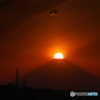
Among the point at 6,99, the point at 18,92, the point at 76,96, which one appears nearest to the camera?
the point at 6,99

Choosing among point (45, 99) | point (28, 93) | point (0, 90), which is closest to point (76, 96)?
point (45, 99)

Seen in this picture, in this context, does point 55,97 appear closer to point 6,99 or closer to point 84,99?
point 84,99

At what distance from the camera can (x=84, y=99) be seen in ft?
159

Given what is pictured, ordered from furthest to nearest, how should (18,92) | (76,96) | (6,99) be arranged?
1. (18,92)
2. (76,96)
3. (6,99)

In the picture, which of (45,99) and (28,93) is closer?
(45,99)

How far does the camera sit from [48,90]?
182 ft

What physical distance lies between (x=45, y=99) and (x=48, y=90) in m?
8.36

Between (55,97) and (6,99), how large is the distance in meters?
7.91

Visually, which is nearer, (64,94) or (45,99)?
(45,99)

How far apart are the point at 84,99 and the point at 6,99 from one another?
12482mm

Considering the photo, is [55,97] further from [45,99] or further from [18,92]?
[18,92]

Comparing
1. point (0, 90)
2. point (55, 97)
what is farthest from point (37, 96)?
point (0, 90)

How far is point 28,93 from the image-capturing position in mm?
54938

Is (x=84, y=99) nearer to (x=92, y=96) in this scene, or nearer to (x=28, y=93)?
(x=92, y=96)
